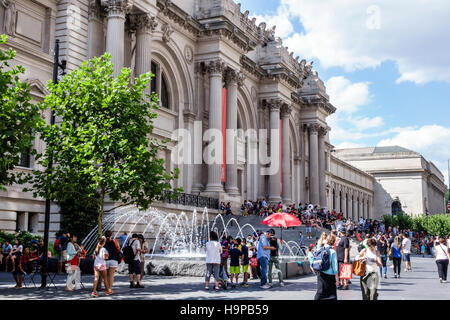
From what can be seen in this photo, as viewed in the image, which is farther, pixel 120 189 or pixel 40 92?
pixel 40 92

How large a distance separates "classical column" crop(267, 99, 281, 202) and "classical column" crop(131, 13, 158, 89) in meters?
19.6

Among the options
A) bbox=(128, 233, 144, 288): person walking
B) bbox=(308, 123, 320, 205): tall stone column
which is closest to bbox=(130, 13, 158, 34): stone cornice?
bbox=(128, 233, 144, 288): person walking

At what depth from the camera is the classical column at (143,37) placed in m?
30.1

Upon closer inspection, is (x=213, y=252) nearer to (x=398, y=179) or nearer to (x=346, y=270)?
(x=346, y=270)

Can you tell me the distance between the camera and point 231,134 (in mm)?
38969

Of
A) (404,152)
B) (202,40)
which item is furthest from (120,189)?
(404,152)

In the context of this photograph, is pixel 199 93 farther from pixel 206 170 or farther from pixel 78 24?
pixel 78 24

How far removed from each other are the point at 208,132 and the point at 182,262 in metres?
18.5

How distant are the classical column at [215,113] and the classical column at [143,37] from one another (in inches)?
303

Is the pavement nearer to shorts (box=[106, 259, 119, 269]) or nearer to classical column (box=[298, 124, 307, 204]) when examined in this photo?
shorts (box=[106, 259, 119, 269])

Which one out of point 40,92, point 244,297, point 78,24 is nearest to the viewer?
point 244,297

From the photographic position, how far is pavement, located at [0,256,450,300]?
14.3 meters

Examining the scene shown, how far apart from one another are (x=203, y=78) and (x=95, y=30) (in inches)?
480
